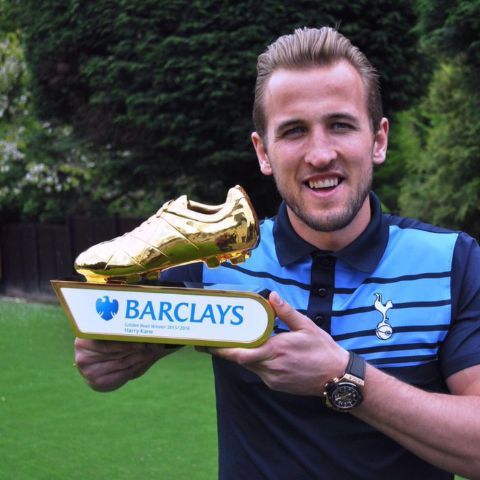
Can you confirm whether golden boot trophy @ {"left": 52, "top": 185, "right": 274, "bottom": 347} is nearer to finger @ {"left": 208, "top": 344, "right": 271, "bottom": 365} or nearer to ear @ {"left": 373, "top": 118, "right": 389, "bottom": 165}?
finger @ {"left": 208, "top": 344, "right": 271, "bottom": 365}

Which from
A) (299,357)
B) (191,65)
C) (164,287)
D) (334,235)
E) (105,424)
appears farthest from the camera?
(191,65)

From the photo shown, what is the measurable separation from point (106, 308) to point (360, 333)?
2.02ft

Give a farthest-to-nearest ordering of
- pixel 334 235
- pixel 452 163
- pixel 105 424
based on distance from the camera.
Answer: pixel 452 163 < pixel 105 424 < pixel 334 235

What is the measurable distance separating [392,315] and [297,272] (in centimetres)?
27

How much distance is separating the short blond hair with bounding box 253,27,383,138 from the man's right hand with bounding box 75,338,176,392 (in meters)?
0.63

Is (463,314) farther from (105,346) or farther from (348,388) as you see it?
(105,346)

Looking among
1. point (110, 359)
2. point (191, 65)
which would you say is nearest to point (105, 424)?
point (191, 65)

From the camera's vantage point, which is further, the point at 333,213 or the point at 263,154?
the point at 263,154

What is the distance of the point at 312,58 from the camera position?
5.98 feet

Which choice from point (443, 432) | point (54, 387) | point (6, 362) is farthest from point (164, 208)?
point (6, 362)

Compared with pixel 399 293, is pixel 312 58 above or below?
above

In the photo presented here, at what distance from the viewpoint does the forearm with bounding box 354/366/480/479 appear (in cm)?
161

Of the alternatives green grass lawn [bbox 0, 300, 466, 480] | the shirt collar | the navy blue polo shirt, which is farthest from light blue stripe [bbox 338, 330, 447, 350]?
green grass lawn [bbox 0, 300, 466, 480]

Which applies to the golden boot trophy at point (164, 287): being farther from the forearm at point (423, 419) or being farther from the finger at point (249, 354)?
the forearm at point (423, 419)
